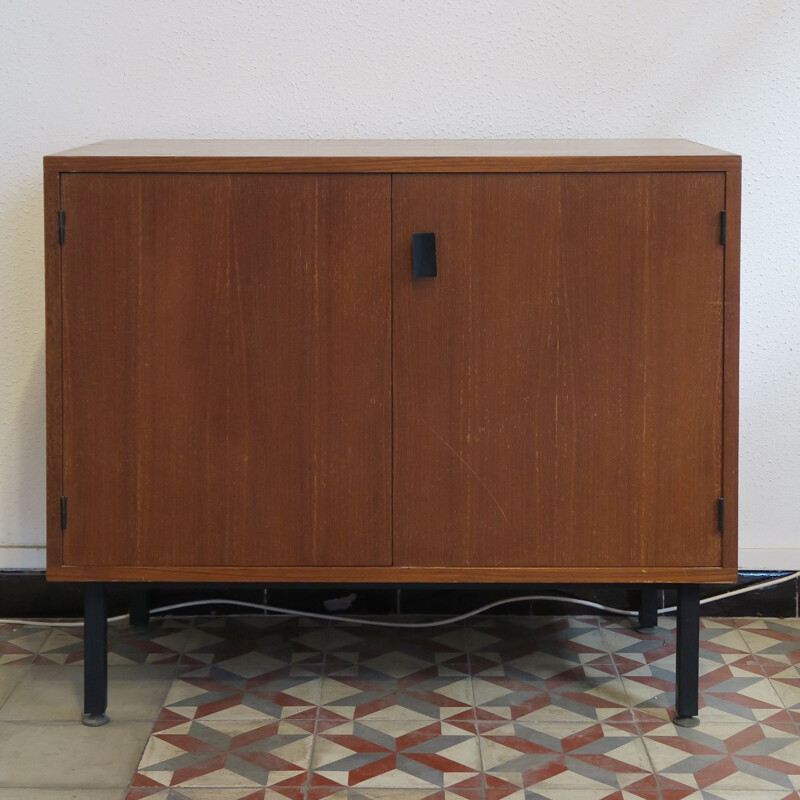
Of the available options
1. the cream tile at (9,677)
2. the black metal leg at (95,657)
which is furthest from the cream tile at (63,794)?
the cream tile at (9,677)

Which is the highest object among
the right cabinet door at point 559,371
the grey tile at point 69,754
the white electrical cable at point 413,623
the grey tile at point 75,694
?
the right cabinet door at point 559,371

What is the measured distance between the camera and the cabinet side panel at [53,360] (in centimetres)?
178

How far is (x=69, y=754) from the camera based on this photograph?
5.99 ft

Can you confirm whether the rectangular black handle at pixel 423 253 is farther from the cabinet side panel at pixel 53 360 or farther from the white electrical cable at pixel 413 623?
the white electrical cable at pixel 413 623

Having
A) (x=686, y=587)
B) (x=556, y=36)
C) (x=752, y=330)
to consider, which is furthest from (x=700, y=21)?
(x=686, y=587)

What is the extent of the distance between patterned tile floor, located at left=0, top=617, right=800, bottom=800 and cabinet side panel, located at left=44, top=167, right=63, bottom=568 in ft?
1.12

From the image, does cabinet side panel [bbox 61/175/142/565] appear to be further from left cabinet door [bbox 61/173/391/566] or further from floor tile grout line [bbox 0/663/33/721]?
floor tile grout line [bbox 0/663/33/721]

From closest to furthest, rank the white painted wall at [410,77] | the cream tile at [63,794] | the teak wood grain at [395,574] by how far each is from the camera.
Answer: the cream tile at [63,794]
the teak wood grain at [395,574]
the white painted wall at [410,77]

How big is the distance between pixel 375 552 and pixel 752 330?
39.4 inches

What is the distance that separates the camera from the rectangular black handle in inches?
70.0

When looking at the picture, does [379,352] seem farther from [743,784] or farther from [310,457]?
[743,784]

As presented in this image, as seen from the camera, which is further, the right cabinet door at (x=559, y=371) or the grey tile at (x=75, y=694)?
the grey tile at (x=75, y=694)

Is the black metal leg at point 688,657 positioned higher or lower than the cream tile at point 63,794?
higher

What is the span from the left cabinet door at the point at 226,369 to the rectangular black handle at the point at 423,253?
0.17 ft
